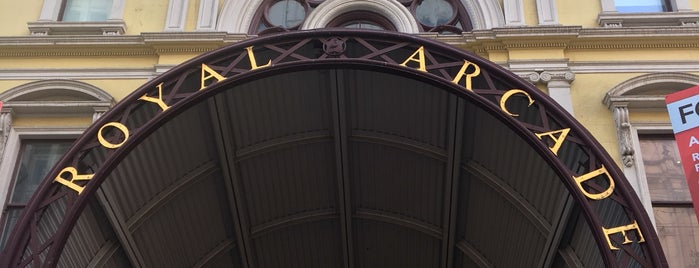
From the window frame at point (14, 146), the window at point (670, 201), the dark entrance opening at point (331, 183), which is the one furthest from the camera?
the window frame at point (14, 146)

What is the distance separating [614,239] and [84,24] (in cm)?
1043

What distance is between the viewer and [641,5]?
667 inches

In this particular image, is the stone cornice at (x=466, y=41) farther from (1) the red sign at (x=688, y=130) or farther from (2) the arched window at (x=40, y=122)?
(1) the red sign at (x=688, y=130)

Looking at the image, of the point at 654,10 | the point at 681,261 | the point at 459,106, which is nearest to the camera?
the point at 681,261

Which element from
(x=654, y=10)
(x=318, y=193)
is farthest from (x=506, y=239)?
(x=654, y=10)

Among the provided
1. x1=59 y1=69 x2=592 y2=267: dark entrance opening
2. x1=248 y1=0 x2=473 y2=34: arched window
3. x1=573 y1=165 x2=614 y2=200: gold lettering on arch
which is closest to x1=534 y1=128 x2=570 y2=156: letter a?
x1=573 y1=165 x2=614 y2=200: gold lettering on arch

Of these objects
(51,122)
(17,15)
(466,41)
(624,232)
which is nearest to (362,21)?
(466,41)

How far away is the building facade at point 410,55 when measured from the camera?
47.6 ft

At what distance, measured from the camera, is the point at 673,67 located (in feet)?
50.1

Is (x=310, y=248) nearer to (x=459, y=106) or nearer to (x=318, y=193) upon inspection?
(x=318, y=193)

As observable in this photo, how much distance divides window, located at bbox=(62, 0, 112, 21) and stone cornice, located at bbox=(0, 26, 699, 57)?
4.30 feet

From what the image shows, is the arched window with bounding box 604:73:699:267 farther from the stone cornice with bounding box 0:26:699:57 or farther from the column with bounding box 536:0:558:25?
the column with bounding box 536:0:558:25

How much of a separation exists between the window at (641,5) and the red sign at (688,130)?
4.14 metres

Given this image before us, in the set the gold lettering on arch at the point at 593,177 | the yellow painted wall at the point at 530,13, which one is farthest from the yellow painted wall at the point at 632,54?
the gold lettering on arch at the point at 593,177
